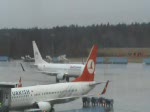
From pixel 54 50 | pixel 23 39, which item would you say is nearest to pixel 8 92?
pixel 23 39

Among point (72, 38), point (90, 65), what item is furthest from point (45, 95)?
point (72, 38)

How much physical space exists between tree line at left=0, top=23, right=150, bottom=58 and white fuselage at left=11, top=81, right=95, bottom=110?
9163cm

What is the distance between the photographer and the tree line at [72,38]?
12484cm

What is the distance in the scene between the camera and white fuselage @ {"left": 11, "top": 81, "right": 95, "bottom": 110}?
2489cm

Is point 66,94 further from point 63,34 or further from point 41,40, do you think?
point 63,34

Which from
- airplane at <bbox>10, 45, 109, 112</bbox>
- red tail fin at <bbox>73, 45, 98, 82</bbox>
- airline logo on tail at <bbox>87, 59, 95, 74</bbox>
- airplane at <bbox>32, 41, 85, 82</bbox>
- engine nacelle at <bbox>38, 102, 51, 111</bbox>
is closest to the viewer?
engine nacelle at <bbox>38, 102, 51, 111</bbox>

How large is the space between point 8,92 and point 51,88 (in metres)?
4.77

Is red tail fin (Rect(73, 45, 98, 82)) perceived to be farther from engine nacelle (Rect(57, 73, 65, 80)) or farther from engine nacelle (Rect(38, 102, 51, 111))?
engine nacelle (Rect(57, 73, 65, 80))

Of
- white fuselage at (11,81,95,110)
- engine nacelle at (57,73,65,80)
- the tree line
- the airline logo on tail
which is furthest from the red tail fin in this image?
the tree line

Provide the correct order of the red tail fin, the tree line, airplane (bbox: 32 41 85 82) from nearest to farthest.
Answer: the red tail fin, airplane (bbox: 32 41 85 82), the tree line

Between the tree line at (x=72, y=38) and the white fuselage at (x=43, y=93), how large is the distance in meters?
91.6

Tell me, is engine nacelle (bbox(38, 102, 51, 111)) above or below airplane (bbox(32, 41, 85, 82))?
above

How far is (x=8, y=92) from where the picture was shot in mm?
22109

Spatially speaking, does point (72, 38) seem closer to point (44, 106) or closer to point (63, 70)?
point (63, 70)
